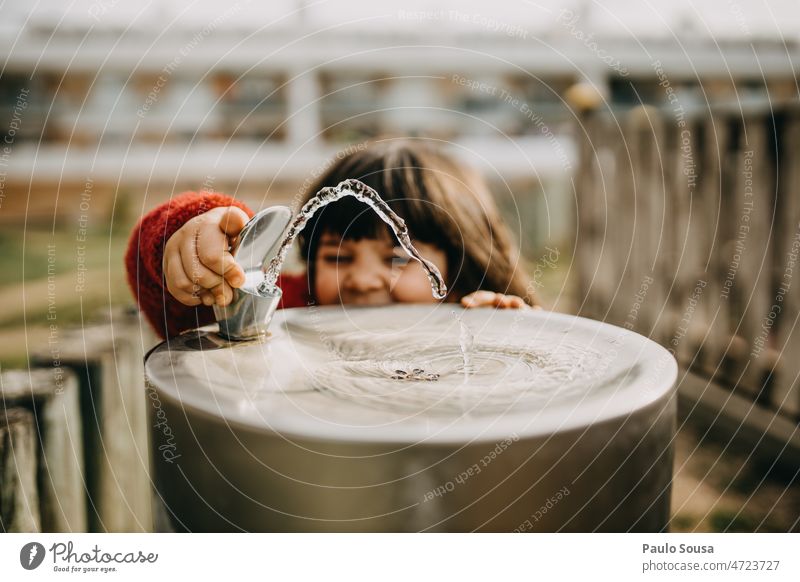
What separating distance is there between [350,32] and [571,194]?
120 cm

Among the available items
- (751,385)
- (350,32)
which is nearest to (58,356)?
(350,32)

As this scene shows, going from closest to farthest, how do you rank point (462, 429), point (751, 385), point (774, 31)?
point (462, 429), point (774, 31), point (751, 385)

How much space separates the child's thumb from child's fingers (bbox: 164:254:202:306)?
47 millimetres

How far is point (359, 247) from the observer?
0.64 meters

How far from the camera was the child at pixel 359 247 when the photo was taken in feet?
1.58

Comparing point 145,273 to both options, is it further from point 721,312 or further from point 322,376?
point 721,312

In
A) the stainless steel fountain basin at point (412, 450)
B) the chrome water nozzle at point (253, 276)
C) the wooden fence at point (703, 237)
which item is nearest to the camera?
the stainless steel fountain basin at point (412, 450)

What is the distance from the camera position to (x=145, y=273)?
542 millimetres

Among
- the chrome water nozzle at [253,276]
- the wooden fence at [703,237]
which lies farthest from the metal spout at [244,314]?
the wooden fence at [703,237]

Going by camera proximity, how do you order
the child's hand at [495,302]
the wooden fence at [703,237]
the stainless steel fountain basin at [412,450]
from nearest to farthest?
the stainless steel fountain basin at [412,450] → the child's hand at [495,302] → the wooden fence at [703,237]

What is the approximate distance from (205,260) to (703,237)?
1045mm

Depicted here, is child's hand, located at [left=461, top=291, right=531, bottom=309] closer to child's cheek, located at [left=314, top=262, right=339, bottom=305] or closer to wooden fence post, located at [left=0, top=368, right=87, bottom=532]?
child's cheek, located at [left=314, top=262, right=339, bottom=305]

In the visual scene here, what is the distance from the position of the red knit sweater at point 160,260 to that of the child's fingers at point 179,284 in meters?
0.02

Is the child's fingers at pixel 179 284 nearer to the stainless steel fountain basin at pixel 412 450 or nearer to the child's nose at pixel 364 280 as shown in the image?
the stainless steel fountain basin at pixel 412 450
